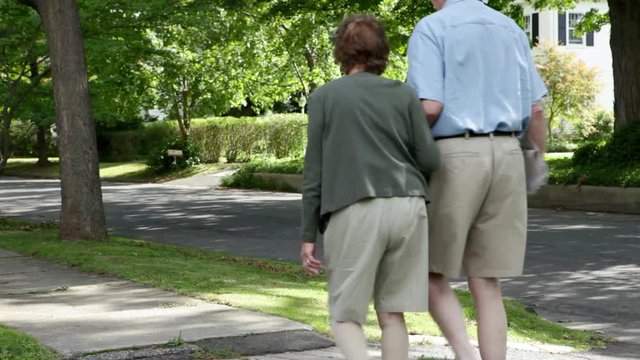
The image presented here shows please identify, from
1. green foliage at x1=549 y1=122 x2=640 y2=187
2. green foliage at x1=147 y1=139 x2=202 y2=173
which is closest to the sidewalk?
green foliage at x1=549 y1=122 x2=640 y2=187

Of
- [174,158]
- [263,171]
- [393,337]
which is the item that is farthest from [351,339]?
[174,158]

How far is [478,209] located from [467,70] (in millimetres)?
628

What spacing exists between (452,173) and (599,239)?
9706mm

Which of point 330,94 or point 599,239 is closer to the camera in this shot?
point 330,94

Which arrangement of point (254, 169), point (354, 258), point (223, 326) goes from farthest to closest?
point (254, 169), point (223, 326), point (354, 258)

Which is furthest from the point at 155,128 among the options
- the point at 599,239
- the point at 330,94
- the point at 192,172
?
the point at 330,94

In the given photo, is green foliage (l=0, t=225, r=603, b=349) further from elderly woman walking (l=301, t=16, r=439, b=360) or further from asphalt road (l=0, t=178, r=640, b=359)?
elderly woman walking (l=301, t=16, r=439, b=360)

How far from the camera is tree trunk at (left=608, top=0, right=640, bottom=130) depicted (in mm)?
21312

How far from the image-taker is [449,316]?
5.04 meters

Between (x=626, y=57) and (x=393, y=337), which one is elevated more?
(x=626, y=57)

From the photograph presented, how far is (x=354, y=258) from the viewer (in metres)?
4.52

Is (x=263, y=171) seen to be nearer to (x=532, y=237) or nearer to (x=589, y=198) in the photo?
(x=589, y=198)

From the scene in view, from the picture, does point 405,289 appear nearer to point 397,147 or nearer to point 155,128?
point 397,147

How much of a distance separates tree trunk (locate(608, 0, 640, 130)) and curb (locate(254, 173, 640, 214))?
2340 mm
